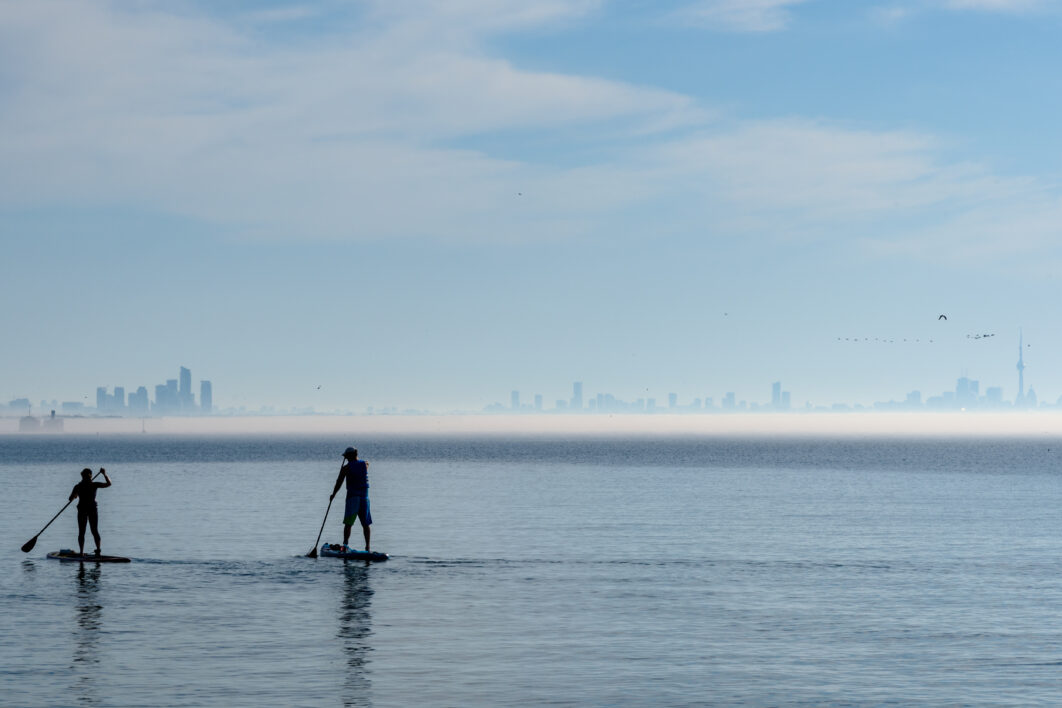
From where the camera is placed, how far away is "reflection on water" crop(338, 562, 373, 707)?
56.4 ft

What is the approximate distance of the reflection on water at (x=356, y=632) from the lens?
1720 centimetres

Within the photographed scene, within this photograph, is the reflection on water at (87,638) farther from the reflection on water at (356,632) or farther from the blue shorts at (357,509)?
the blue shorts at (357,509)

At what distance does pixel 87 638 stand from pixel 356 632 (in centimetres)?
436

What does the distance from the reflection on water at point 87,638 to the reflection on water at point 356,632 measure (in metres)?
3.31

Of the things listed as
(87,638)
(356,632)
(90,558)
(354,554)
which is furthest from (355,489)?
(87,638)

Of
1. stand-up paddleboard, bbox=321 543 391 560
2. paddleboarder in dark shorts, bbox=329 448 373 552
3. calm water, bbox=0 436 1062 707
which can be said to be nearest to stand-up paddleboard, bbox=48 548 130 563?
calm water, bbox=0 436 1062 707

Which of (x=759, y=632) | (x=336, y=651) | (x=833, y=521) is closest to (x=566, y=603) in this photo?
(x=759, y=632)

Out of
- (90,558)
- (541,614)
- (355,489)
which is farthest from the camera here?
(355,489)

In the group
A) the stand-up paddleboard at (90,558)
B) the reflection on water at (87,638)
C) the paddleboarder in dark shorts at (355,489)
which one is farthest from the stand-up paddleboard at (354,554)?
the reflection on water at (87,638)

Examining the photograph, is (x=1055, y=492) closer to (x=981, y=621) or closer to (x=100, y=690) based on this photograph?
(x=981, y=621)

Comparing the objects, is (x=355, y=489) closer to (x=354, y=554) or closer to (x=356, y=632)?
(x=354, y=554)

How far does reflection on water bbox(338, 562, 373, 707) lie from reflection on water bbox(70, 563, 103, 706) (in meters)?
3.31

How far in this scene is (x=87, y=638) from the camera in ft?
69.4

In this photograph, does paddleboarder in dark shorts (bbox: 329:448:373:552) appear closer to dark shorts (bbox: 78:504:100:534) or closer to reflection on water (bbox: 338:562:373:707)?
reflection on water (bbox: 338:562:373:707)
